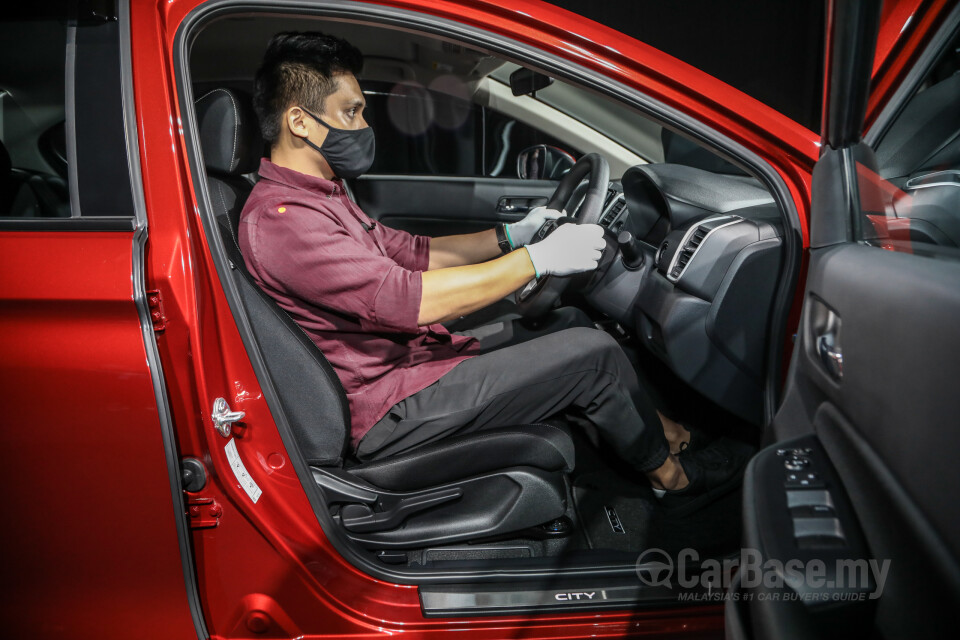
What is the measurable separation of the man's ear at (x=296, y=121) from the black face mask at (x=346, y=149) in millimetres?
13

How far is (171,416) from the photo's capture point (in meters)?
1.13

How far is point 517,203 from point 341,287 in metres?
1.58

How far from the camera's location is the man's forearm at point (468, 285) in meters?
1.52

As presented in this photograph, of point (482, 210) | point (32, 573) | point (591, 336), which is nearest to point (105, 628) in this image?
point (32, 573)

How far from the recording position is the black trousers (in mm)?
1619

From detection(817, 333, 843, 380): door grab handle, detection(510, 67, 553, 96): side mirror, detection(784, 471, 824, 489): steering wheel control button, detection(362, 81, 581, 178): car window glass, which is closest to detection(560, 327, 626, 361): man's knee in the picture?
detection(817, 333, 843, 380): door grab handle

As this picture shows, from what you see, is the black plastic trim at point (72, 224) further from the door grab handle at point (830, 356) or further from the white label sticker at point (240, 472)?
the door grab handle at point (830, 356)

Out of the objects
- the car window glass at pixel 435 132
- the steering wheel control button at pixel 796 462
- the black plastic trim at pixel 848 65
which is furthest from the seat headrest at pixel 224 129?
the car window glass at pixel 435 132

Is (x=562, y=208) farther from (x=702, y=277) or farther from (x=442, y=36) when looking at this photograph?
(x=442, y=36)

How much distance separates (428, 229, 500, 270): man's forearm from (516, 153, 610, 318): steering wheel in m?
0.20

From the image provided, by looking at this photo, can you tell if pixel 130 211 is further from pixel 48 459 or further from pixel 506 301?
pixel 506 301

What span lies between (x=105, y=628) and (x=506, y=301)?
1.76 metres

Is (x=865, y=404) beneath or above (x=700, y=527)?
above

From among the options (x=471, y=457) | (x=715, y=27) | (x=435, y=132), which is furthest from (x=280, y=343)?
(x=715, y=27)
